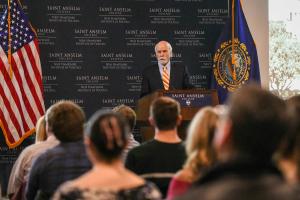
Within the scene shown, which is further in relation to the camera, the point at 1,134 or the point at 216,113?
the point at 1,134

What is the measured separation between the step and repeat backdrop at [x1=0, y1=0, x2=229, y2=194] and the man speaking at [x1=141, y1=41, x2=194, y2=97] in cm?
177

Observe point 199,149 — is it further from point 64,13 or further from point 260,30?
point 260,30

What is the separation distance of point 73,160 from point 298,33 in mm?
7576

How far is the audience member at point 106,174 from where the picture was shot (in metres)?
2.49

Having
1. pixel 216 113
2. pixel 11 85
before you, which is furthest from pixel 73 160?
pixel 11 85

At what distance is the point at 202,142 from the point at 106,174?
2.03 feet

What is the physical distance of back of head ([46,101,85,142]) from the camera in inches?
142

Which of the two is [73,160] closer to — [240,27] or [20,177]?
[20,177]

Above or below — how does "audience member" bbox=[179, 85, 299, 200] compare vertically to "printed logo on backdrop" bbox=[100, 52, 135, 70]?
above

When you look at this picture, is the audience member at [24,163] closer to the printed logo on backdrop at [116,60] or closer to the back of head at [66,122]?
the back of head at [66,122]

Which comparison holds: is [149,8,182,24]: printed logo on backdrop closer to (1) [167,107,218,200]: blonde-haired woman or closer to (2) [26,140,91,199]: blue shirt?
(2) [26,140,91,199]: blue shirt

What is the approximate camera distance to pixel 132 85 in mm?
9406

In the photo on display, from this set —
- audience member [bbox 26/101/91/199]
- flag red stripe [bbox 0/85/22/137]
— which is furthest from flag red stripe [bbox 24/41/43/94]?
audience member [bbox 26/101/91/199]

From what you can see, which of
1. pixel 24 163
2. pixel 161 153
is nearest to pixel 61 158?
pixel 161 153
